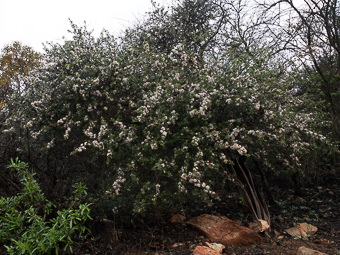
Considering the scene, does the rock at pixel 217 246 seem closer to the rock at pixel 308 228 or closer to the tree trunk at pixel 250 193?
the tree trunk at pixel 250 193

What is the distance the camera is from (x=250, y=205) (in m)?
5.15

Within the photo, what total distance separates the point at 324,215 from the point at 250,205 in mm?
1718

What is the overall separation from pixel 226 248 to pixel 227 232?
1.08ft

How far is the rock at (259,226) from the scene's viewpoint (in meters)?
4.77

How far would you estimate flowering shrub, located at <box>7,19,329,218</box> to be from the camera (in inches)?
161

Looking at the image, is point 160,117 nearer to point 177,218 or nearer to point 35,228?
point 35,228

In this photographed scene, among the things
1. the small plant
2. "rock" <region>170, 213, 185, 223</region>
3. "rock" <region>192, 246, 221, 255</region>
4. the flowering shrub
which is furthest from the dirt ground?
the small plant

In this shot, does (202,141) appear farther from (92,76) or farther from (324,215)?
(324,215)

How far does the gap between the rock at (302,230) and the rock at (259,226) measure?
0.46 metres

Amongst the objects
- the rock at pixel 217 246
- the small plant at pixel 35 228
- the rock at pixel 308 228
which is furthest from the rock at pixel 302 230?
the small plant at pixel 35 228

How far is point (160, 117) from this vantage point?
412 centimetres

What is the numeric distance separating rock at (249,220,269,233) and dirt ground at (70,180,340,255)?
0.50 feet

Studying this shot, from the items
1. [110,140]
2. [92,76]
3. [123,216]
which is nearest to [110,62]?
[92,76]

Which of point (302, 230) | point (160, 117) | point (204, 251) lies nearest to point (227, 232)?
point (204, 251)
